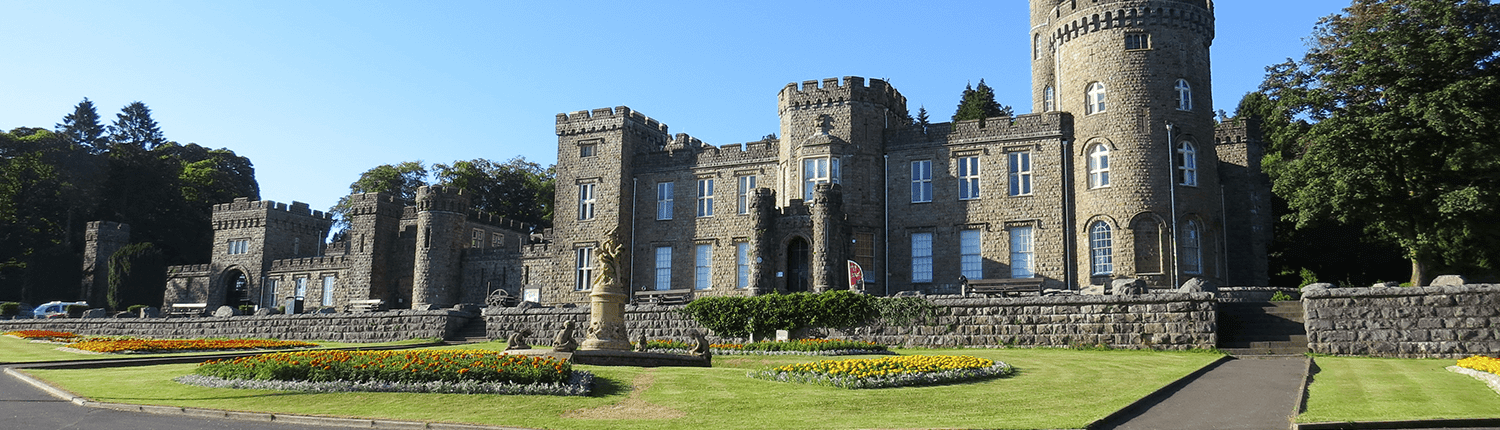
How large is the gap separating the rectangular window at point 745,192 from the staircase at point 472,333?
11877 mm

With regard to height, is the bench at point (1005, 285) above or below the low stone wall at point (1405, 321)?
above

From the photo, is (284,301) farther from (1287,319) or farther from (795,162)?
(1287,319)

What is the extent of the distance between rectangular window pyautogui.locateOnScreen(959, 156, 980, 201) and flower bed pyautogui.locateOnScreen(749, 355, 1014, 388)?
21.7 meters

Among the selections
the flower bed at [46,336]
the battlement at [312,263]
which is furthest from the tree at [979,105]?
the flower bed at [46,336]

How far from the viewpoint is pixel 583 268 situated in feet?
152

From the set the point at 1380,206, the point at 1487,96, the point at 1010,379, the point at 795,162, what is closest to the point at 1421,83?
the point at 1487,96

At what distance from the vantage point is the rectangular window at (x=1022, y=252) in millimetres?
39062

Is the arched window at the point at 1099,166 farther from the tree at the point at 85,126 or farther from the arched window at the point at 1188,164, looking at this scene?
the tree at the point at 85,126

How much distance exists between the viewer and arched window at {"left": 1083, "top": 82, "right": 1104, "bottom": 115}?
126ft

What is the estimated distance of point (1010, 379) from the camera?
60.3ft

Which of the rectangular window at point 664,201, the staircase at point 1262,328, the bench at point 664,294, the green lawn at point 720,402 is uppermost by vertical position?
the rectangular window at point 664,201

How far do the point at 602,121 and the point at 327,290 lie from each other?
2155 cm

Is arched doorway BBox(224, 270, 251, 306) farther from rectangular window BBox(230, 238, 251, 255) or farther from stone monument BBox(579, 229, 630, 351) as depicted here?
stone monument BBox(579, 229, 630, 351)

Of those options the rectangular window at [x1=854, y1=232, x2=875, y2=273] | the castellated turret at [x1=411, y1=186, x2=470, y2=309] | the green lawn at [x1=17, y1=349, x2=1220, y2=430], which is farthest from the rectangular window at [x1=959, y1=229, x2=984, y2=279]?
the castellated turret at [x1=411, y1=186, x2=470, y2=309]
